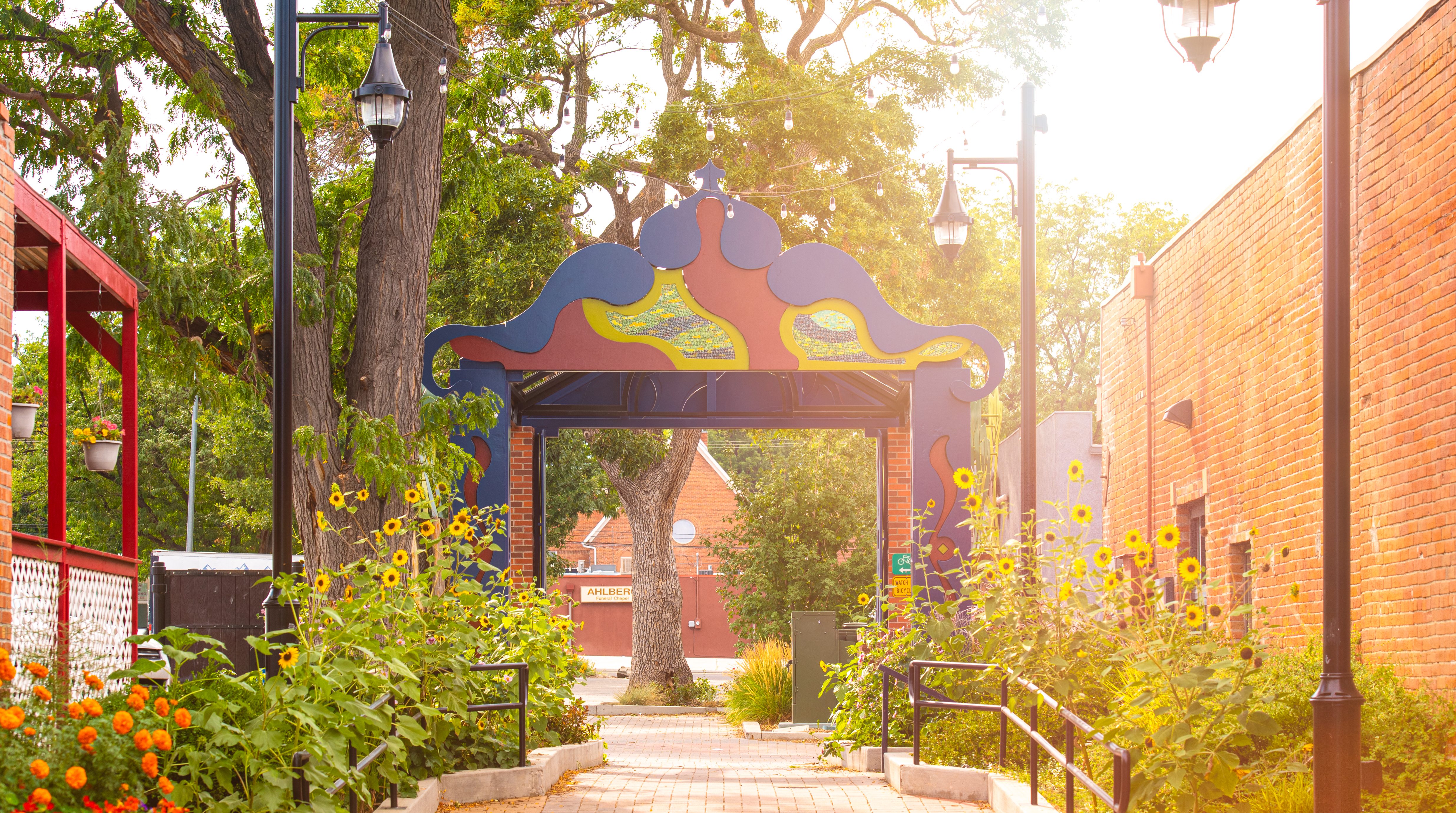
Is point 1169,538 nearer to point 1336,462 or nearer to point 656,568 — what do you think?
point 1336,462

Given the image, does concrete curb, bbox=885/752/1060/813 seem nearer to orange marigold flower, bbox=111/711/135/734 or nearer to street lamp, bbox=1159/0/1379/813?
street lamp, bbox=1159/0/1379/813

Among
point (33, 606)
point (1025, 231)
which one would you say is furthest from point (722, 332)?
point (33, 606)

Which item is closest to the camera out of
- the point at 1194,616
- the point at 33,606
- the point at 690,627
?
the point at 1194,616

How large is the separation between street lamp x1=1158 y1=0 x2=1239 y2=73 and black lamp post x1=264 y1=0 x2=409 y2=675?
5.17 meters

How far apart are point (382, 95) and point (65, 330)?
8.57 feet

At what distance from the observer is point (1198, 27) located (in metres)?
6.19

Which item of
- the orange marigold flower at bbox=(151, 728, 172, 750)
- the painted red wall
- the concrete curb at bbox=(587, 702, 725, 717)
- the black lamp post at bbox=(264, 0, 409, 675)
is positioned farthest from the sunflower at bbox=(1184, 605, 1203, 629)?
the painted red wall

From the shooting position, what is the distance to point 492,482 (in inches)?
528

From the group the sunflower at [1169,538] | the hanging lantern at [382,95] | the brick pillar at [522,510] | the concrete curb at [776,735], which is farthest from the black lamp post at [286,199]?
the concrete curb at [776,735]

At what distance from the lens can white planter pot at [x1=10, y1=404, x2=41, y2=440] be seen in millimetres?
11164

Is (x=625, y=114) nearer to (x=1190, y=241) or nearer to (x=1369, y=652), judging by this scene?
(x=1190, y=241)

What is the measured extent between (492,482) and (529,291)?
7239 mm

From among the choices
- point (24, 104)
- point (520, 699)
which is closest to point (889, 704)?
point (520, 699)

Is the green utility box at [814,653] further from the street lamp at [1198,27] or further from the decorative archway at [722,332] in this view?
the street lamp at [1198,27]
